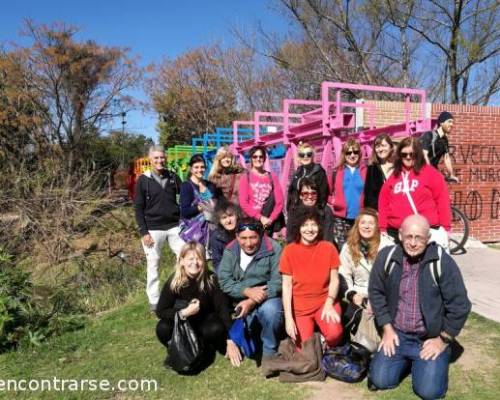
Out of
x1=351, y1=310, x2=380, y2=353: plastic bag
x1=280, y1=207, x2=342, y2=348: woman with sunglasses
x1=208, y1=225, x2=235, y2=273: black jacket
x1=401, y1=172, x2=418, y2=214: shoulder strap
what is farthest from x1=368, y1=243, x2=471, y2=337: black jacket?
x1=208, y1=225, x2=235, y2=273: black jacket

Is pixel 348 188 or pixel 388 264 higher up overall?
pixel 348 188

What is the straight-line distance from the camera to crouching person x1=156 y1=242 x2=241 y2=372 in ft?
12.4

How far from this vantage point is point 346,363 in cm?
346

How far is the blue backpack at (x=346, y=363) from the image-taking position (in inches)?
135

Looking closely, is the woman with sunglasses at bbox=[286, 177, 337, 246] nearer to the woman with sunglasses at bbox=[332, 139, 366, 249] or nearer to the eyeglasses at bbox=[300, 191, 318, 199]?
the eyeglasses at bbox=[300, 191, 318, 199]

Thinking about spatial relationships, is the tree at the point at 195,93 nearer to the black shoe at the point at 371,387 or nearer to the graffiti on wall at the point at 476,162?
the graffiti on wall at the point at 476,162

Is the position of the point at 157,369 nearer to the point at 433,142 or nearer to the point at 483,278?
the point at 483,278

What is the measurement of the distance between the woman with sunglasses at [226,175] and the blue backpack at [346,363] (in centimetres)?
212

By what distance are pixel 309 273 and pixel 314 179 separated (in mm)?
1234

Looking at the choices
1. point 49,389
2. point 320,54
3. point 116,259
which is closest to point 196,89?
point 320,54

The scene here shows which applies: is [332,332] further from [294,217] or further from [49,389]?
[49,389]

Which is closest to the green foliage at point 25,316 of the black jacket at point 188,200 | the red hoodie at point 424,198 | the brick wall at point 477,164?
the black jacket at point 188,200

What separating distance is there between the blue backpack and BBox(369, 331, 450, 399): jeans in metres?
0.12

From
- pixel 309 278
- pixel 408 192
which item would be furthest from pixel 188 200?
pixel 408 192
